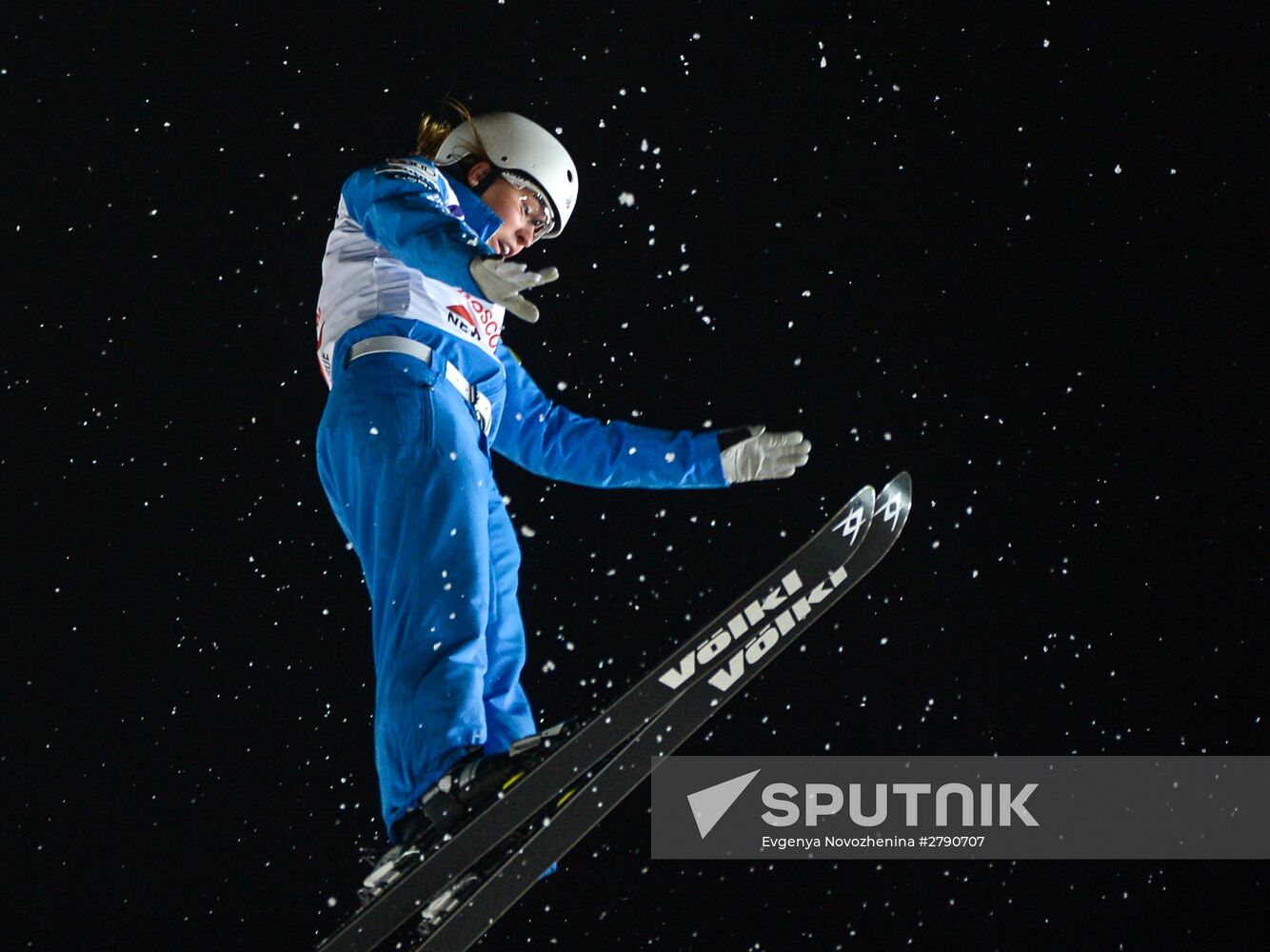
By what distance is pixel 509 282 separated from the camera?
1611 mm

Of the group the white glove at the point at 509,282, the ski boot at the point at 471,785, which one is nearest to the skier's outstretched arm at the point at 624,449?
the white glove at the point at 509,282

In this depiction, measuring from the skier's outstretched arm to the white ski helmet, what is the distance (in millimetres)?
297

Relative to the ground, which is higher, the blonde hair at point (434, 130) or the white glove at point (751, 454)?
the blonde hair at point (434, 130)

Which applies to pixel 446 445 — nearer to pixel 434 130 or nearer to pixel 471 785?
pixel 471 785

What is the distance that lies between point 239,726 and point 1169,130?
270cm

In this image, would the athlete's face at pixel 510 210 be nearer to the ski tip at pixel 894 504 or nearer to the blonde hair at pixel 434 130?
the blonde hair at pixel 434 130

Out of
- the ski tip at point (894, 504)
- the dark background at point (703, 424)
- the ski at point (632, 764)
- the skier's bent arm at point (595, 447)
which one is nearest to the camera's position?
the ski at point (632, 764)

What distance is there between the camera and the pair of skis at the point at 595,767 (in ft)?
5.36

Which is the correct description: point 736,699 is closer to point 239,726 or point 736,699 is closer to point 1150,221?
point 239,726

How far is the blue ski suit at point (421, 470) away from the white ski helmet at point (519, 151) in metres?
0.19

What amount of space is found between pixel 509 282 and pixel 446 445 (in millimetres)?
296

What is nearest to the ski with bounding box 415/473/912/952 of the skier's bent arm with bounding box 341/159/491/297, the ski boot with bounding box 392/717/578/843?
the ski boot with bounding box 392/717/578/843

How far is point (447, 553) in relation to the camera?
1752 mm

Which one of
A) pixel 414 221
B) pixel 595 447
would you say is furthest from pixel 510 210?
pixel 414 221
